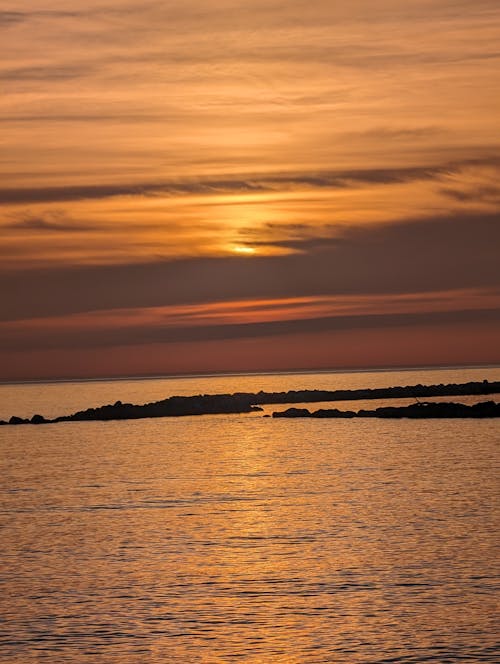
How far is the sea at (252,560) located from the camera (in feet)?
85.2

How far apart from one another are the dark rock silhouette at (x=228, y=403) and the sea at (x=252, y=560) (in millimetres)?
64248

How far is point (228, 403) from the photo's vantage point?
509 feet

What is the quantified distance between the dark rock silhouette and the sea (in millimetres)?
64248

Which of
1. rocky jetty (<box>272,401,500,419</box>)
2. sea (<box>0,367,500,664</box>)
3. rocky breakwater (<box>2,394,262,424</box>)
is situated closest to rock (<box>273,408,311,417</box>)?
rocky jetty (<box>272,401,500,419</box>)

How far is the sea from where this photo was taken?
25969 millimetres

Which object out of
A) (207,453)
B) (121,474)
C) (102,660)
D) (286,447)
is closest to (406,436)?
(286,447)

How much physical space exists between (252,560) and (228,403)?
4701 inches

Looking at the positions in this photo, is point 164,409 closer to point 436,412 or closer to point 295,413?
point 295,413

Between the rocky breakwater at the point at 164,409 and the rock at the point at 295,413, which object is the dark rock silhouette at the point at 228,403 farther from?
the rock at the point at 295,413

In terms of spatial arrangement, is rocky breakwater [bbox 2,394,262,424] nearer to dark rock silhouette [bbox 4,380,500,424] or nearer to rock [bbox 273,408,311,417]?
dark rock silhouette [bbox 4,380,500,424]

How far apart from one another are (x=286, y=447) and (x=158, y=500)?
112 ft

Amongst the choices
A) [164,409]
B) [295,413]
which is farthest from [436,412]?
A: [164,409]

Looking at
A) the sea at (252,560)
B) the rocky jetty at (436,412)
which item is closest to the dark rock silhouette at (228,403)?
the rocky jetty at (436,412)

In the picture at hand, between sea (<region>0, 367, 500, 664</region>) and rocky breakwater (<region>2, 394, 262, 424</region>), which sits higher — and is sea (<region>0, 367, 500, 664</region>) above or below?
below
